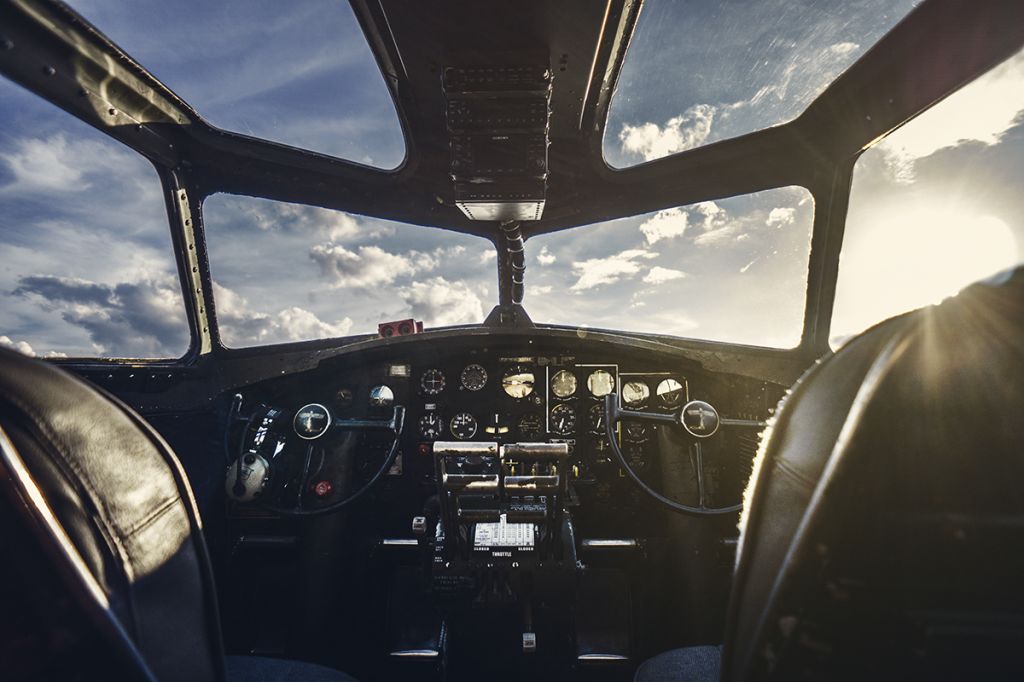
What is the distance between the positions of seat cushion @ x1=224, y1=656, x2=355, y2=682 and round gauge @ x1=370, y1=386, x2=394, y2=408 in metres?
1.38

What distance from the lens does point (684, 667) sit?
125 centimetres

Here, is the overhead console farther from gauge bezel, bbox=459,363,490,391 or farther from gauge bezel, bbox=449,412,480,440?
gauge bezel, bbox=449,412,480,440

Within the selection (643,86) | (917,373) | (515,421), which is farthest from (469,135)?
(917,373)

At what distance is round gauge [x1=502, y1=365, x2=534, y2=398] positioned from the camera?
2.58 metres

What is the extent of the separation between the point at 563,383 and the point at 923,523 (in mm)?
2162

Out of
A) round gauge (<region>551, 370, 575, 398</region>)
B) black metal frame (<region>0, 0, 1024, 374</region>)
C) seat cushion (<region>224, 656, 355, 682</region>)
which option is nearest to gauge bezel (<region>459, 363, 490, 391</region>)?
round gauge (<region>551, 370, 575, 398</region>)

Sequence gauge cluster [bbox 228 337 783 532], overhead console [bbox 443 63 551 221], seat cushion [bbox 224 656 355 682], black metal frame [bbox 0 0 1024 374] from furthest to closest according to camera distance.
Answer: gauge cluster [bbox 228 337 783 532], overhead console [bbox 443 63 551 221], black metal frame [bbox 0 0 1024 374], seat cushion [bbox 224 656 355 682]

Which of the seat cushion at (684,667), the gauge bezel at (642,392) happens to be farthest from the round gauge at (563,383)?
the seat cushion at (684,667)

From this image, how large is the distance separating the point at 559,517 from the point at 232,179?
2616 mm

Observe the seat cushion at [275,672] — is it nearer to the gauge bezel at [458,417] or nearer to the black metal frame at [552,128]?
the gauge bezel at [458,417]

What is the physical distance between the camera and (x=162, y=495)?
62cm

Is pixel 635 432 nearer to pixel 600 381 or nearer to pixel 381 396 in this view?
pixel 600 381

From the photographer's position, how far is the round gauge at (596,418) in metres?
2.47

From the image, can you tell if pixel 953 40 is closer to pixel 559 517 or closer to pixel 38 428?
pixel 559 517
